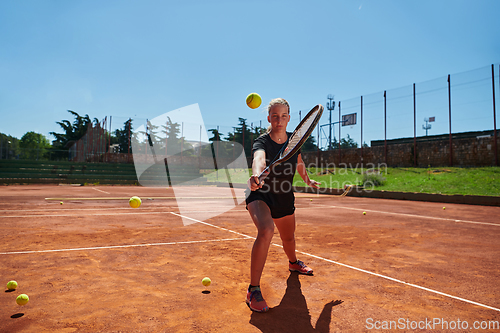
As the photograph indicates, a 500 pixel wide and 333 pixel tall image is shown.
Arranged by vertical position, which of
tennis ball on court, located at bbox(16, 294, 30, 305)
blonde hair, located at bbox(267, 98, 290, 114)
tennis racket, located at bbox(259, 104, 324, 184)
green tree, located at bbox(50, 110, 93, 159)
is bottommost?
tennis ball on court, located at bbox(16, 294, 30, 305)

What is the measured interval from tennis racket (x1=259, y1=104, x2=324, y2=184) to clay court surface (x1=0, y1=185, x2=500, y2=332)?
1.15 m

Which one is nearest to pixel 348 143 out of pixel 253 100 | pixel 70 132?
pixel 253 100

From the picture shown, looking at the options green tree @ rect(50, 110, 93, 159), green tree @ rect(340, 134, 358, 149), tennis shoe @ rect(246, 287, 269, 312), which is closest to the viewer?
tennis shoe @ rect(246, 287, 269, 312)

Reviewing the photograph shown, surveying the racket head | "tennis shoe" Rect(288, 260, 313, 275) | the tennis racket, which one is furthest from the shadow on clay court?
the racket head

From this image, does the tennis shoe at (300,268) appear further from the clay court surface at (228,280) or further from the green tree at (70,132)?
the green tree at (70,132)

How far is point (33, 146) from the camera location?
217ft

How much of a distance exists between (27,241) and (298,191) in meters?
17.5

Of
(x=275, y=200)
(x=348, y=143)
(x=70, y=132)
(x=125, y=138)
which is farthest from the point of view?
(x=70, y=132)

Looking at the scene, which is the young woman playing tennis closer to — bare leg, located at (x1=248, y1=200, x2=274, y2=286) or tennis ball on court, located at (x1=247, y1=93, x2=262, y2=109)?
bare leg, located at (x1=248, y1=200, x2=274, y2=286)

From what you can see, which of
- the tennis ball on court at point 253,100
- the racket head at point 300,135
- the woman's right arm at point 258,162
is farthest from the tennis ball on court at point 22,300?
the tennis ball on court at point 253,100

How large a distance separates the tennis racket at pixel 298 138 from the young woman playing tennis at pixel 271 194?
0.29ft

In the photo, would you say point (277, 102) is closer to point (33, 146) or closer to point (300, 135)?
point (300, 135)

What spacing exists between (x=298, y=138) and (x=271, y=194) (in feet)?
1.95

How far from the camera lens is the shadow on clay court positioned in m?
2.17
